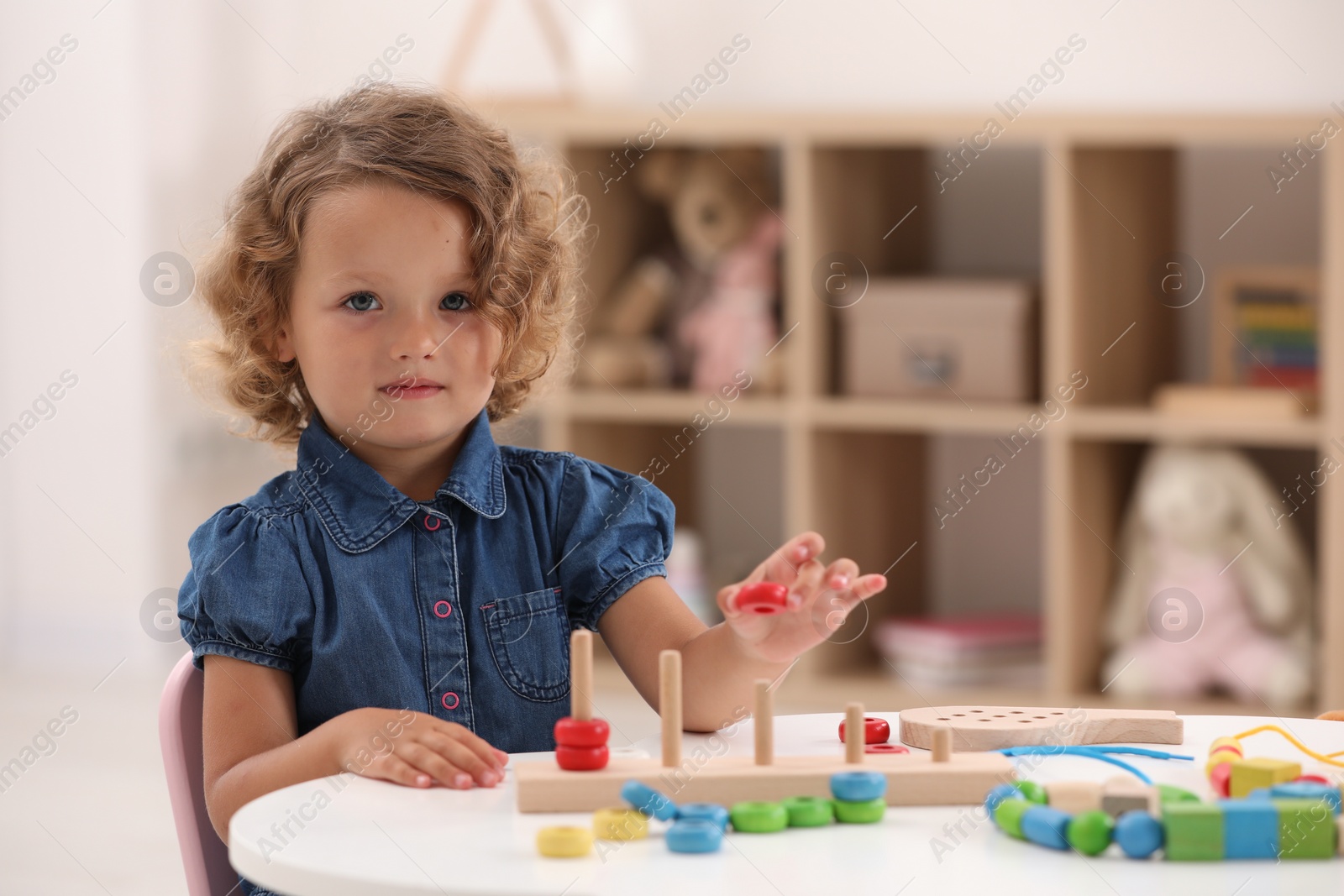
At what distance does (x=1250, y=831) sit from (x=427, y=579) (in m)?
0.56

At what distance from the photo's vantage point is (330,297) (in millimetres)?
1041

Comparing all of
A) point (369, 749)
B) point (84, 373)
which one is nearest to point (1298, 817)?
point (369, 749)

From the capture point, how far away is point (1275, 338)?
2.38 meters

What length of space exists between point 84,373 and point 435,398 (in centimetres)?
227

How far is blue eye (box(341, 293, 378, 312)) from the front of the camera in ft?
3.41

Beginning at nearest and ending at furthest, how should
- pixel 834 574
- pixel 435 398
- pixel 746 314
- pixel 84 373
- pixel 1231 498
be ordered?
1. pixel 834 574
2. pixel 435 398
3. pixel 1231 498
4. pixel 746 314
5. pixel 84 373

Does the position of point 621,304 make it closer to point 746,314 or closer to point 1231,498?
point 746,314

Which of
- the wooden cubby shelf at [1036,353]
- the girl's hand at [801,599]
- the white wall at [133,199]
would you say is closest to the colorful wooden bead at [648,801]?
the girl's hand at [801,599]

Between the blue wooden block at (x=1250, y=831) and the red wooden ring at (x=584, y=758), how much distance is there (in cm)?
29

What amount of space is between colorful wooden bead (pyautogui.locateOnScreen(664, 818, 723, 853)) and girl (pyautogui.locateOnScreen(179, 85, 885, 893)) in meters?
0.21

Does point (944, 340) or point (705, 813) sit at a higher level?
point (944, 340)

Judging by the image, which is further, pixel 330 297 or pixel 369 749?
pixel 330 297

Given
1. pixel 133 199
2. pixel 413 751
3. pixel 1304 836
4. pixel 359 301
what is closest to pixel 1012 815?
pixel 1304 836

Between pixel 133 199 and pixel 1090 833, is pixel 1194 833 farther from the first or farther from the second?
pixel 133 199
